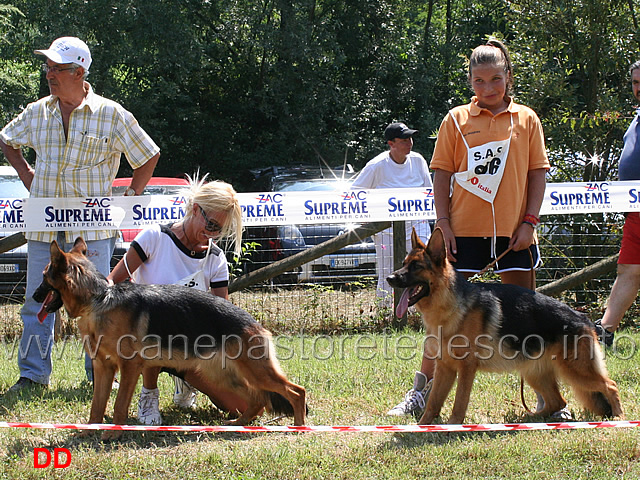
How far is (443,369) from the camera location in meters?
4.14

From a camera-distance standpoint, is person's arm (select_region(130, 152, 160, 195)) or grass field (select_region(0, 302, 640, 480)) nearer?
grass field (select_region(0, 302, 640, 480))

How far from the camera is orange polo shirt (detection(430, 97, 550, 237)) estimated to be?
4.29 metres

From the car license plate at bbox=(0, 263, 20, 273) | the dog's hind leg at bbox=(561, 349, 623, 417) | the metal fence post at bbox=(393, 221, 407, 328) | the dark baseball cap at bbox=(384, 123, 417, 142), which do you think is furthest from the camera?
the car license plate at bbox=(0, 263, 20, 273)

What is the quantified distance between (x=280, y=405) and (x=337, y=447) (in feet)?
2.02

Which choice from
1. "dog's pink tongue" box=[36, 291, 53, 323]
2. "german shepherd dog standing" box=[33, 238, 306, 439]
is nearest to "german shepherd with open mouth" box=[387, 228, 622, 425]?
"german shepherd dog standing" box=[33, 238, 306, 439]

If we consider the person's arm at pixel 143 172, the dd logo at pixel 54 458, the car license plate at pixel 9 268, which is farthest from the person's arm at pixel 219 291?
the car license plate at pixel 9 268

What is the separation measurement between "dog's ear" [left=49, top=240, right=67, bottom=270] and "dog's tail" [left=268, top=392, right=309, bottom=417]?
4.90 ft

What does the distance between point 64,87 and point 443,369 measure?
133 inches

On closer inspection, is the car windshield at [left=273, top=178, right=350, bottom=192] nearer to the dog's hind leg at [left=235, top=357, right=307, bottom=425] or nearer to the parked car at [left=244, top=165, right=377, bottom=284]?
the parked car at [left=244, top=165, right=377, bottom=284]

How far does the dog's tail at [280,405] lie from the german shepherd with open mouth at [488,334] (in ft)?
2.78

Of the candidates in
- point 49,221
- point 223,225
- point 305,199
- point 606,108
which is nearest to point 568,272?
point 606,108

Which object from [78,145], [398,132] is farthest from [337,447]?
[398,132]

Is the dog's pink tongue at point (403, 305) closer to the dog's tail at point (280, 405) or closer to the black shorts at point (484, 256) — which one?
the black shorts at point (484, 256)

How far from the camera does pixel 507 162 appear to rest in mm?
4270
